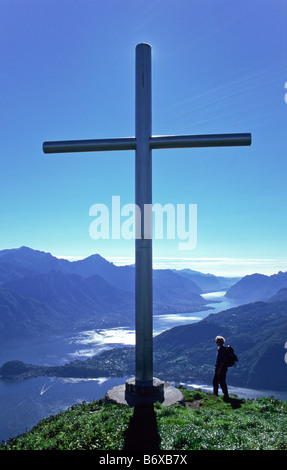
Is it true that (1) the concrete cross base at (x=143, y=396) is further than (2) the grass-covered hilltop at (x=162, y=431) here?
Yes

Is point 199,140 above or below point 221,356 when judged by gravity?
above

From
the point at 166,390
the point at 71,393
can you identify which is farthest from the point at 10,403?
the point at 166,390

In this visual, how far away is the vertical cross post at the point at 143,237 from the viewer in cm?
827

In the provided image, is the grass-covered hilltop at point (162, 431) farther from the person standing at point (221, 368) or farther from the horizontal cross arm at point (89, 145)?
the horizontal cross arm at point (89, 145)

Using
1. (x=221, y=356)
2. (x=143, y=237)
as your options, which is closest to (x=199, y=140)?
(x=143, y=237)

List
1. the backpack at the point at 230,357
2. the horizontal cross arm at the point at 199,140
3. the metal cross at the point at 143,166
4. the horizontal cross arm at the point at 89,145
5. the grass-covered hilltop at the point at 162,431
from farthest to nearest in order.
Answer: the backpack at the point at 230,357, the horizontal cross arm at the point at 89,145, the metal cross at the point at 143,166, the horizontal cross arm at the point at 199,140, the grass-covered hilltop at the point at 162,431

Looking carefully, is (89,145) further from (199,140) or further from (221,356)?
(221,356)

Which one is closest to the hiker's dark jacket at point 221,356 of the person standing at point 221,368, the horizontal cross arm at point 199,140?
the person standing at point 221,368

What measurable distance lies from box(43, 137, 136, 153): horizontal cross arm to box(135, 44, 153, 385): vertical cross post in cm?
33

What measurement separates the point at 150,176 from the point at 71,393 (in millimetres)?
201344

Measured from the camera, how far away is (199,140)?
802 centimetres

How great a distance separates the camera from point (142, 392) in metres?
8.17

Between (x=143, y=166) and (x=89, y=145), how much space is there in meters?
1.52

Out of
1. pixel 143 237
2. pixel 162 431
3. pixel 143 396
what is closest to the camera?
pixel 162 431
